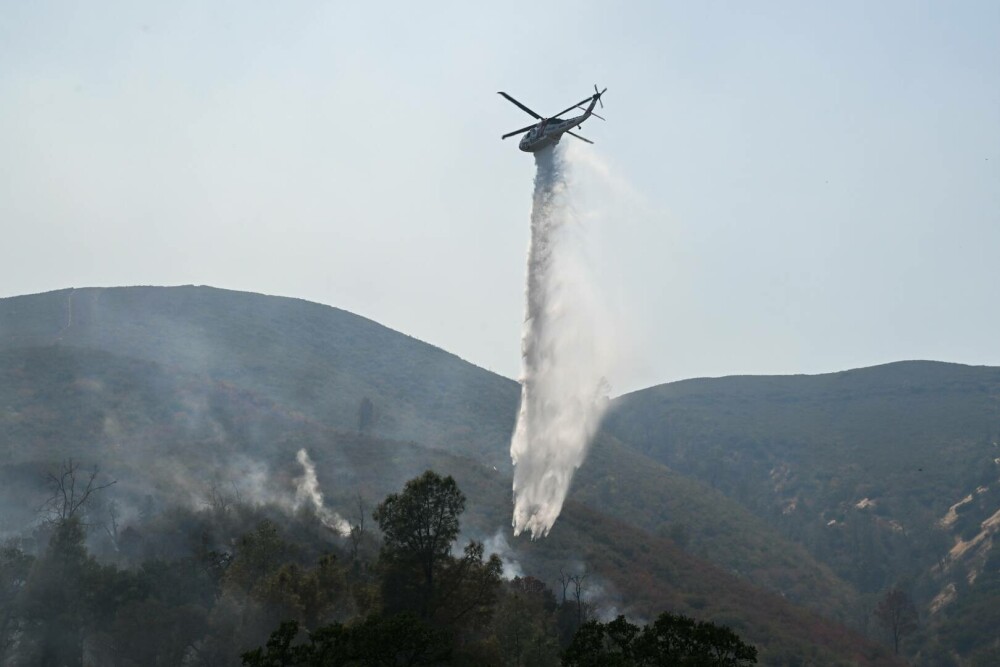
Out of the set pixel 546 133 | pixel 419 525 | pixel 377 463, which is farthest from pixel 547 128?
pixel 377 463

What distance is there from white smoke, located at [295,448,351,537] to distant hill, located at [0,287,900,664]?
186 cm

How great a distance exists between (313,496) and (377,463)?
2145cm

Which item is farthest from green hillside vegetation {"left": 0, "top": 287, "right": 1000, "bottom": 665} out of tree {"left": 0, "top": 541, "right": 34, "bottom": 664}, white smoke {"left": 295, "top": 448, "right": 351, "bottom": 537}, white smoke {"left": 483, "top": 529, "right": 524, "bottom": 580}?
tree {"left": 0, "top": 541, "right": 34, "bottom": 664}

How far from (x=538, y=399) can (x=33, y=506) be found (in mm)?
64763

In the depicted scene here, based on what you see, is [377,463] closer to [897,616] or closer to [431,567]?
[897,616]

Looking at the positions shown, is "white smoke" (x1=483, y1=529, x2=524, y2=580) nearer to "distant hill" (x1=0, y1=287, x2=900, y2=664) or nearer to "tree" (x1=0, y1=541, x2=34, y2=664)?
"distant hill" (x1=0, y1=287, x2=900, y2=664)

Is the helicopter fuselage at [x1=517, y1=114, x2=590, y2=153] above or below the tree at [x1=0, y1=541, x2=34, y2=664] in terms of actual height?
above

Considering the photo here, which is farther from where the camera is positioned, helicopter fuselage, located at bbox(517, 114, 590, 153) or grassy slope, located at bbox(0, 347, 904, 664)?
A: grassy slope, located at bbox(0, 347, 904, 664)

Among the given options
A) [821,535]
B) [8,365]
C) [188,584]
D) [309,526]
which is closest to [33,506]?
[309,526]

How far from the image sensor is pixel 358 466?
463 feet

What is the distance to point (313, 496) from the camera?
123500 mm

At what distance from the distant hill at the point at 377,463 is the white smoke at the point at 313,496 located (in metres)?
1.86

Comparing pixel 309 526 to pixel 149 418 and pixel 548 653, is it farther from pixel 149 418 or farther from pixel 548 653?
pixel 149 418

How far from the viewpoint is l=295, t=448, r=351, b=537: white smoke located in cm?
11150
